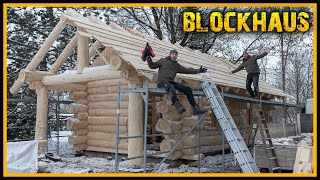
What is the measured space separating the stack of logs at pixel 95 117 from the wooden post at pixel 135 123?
255 centimetres

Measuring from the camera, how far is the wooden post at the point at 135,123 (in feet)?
33.2

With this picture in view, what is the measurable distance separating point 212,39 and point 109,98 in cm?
1266

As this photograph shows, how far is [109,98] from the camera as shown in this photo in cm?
1345

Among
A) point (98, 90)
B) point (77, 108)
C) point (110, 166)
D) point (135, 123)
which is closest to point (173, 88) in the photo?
point (135, 123)

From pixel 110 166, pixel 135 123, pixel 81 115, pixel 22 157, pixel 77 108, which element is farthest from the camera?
pixel 81 115

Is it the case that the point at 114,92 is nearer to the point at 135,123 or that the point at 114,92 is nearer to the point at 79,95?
the point at 79,95

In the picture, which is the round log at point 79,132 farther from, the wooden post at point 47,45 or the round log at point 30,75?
the wooden post at point 47,45

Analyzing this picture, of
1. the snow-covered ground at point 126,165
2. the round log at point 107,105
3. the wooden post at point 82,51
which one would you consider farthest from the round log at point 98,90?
the snow-covered ground at point 126,165

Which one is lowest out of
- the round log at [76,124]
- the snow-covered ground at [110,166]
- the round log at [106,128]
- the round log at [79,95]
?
the snow-covered ground at [110,166]

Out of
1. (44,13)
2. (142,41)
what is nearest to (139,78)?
(142,41)

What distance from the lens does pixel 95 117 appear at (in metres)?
13.9

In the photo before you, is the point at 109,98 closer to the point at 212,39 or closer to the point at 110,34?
the point at 110,34

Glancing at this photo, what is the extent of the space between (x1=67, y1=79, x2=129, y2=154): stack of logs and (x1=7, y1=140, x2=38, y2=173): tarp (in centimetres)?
370

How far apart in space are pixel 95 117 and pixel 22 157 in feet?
15.1
